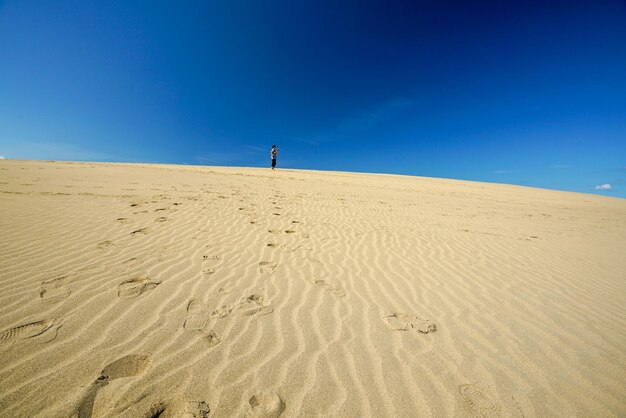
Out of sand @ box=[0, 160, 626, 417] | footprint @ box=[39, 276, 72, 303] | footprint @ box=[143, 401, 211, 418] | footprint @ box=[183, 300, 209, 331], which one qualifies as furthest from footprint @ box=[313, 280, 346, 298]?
footprint @ box=[39, 276, 72, 303]

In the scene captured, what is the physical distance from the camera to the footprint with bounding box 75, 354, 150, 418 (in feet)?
5.92

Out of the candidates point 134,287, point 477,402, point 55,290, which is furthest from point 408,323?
point 55,290

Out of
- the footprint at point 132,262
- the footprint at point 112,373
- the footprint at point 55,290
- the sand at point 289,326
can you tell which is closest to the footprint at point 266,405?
the sand at point 289,326

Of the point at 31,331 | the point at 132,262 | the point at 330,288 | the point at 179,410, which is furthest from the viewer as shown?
the point at 132,262

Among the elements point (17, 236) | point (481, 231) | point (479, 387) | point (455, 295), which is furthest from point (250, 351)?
point (481, 231)

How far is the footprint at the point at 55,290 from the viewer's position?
9.69ft

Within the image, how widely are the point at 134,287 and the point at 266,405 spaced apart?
8.14 feet

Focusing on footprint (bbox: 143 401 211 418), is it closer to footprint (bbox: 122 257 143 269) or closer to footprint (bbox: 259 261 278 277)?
footprint (bbox: 259 261 278 277)

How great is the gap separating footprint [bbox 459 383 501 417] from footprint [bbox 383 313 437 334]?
727mm

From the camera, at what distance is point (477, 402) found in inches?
83.5

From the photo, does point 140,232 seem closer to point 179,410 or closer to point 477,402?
point 179,410

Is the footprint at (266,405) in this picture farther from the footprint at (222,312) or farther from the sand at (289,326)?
the footprint at (222,312)

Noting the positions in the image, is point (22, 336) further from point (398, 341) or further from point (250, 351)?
point (398, 341)

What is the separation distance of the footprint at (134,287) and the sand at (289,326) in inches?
1.0
